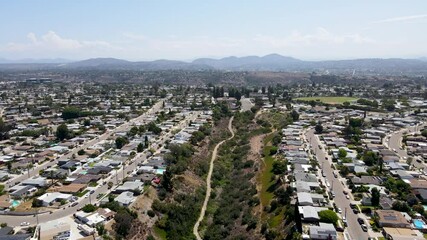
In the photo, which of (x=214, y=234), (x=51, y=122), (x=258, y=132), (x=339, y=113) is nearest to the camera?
(x=214, y=234)

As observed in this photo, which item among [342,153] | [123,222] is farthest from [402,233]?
[123,222]

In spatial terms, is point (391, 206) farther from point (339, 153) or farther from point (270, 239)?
point (339, 153)

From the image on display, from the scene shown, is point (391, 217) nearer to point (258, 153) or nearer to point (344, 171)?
point (344, 171)

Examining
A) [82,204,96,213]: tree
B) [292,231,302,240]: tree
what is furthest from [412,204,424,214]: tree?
[82,204,96,213]: tree

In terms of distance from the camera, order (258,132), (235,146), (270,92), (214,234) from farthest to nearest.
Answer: (270,92)
(258,132)
(235,146)
(214,234)

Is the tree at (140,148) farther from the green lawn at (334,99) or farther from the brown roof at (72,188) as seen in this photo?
the green lawn at (334,99)

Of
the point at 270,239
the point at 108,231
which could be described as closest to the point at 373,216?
the point at 270,239
